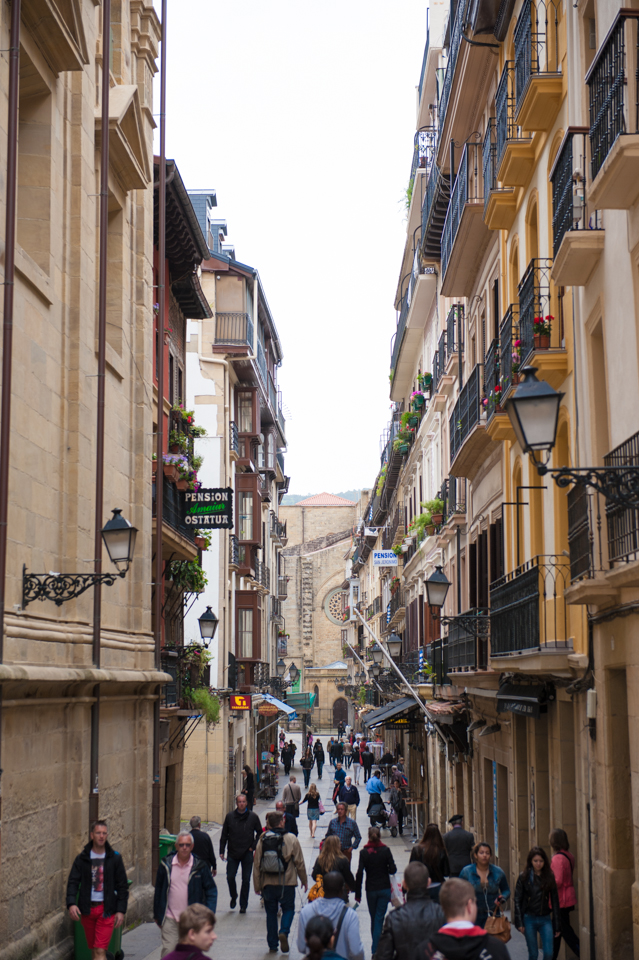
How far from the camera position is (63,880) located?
40.8 feet

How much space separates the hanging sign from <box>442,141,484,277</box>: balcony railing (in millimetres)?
5788

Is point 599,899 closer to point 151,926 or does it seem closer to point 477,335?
point 151,926

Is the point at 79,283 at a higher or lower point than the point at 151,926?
higher

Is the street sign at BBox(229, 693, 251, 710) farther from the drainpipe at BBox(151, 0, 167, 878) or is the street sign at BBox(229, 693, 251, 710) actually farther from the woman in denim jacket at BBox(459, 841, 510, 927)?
the woman in denim jacket at BBox(459, 841, 510, 927)

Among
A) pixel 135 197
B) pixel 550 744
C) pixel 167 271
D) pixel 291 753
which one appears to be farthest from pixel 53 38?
pixel 291 753

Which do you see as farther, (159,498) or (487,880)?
(159,498)

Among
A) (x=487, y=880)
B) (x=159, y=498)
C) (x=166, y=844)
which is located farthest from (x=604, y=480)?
(x=159, y=498)

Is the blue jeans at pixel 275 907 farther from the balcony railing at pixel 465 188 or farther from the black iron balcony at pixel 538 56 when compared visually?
the balcony railing at pixel 465 188

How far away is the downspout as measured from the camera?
1349 cm

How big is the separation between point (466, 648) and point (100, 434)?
337 inches

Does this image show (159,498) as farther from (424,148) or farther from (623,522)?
(424,148)

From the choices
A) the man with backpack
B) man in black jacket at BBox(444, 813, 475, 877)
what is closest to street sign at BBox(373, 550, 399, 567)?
the man with backpack

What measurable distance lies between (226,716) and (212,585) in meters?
3.91

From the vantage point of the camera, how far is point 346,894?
8.83 metres
